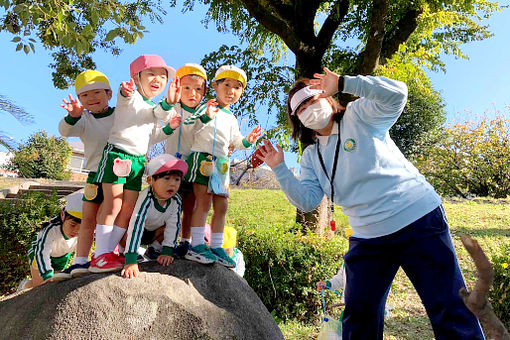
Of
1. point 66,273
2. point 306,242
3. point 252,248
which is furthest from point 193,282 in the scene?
point 306,242

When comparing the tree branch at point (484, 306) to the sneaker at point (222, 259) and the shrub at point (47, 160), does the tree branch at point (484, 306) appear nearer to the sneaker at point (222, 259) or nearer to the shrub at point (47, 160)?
the sneaker at point (222, 259)

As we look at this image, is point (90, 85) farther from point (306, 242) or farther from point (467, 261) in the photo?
point (467, 261)

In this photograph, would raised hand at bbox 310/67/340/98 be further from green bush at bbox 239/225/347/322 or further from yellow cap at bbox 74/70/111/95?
green bush at bbox 239/225/347/322

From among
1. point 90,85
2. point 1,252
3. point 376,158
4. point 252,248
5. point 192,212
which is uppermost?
point 90,85

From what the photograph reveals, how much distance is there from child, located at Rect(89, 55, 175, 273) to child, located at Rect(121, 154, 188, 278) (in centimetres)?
15

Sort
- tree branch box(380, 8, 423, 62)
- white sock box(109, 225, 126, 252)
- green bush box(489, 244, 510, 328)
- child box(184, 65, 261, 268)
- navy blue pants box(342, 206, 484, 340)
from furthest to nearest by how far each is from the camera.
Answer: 1. tree branch box(380, 8, 423, 62)
2. green bush box(489, 244, 510, 328)
3. child box(184, 65, 261, 268)
4. white sock box(109, 225, 126, 252)
5. navy blue pants box(342, 206, 484, 340)

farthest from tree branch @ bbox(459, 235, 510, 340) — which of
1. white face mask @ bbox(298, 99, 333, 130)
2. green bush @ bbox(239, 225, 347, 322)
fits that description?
green bush @ bbox(239, 225, 347, 322)

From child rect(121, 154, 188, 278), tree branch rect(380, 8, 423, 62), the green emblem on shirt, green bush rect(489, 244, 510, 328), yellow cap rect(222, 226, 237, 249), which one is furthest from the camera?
tree branch rect(380, 8, 423, 62)

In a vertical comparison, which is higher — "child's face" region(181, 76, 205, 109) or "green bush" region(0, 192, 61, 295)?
"child's face" region(181, 76, 205, 109)

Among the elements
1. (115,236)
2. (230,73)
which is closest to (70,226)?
(115,236)

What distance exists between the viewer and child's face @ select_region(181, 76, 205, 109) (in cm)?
324

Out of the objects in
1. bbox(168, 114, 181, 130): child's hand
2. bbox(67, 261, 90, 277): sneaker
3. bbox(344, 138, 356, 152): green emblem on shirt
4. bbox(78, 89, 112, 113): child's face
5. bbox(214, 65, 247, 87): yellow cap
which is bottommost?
bbox(67, 261, 90, 277): sneaker

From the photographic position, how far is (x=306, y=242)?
19.3 ft

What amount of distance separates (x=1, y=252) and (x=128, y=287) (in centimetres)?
412
